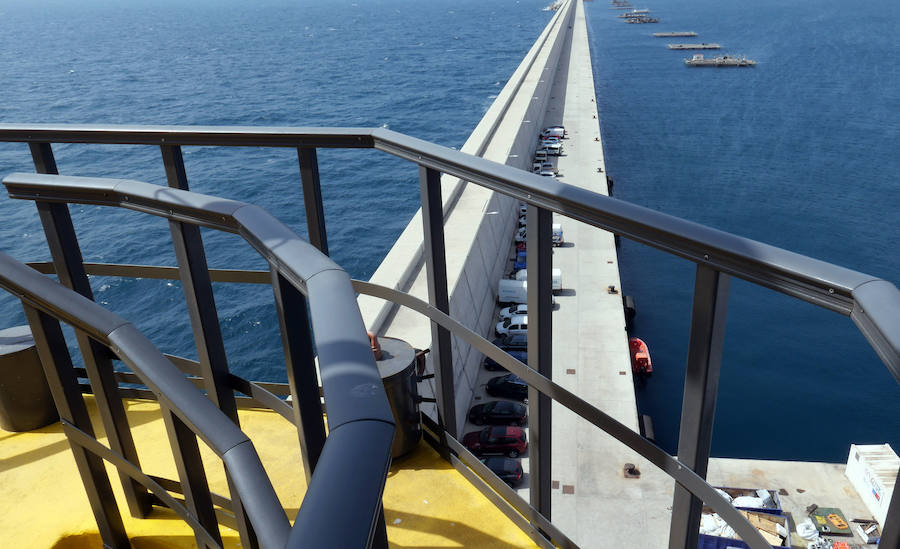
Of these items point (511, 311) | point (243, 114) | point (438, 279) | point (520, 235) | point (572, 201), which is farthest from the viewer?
point (243, 114)

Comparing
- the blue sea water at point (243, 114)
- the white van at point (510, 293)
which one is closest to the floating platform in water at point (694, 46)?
the blue sea water at point (243, 114)

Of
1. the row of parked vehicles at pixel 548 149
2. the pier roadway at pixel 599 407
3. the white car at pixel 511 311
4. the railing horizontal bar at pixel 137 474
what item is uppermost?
the railing horizontal bar at pixel 137 474

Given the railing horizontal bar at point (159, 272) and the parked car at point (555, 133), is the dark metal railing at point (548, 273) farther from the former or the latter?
the parked car at point (555, 133)

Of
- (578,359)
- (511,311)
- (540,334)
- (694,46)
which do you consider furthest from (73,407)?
(694,46)

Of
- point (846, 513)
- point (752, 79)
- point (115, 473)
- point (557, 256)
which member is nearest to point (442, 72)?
point (752, 79)

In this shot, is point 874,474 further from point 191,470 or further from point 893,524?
point 191,470

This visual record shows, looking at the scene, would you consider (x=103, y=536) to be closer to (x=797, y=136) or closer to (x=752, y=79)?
(x=797, y=136)
